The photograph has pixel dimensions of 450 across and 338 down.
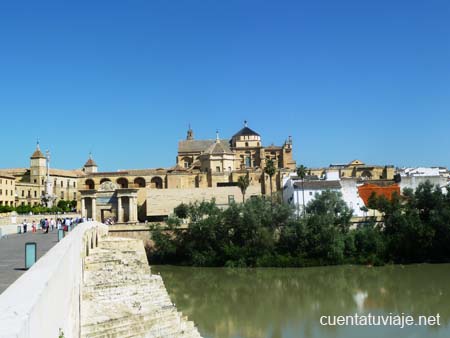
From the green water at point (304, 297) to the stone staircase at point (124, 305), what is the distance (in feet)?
9.15

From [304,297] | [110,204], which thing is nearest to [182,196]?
→ [110,204]

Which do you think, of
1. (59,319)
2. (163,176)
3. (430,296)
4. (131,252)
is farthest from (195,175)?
(59,319)

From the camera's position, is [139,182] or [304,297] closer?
[304,297]

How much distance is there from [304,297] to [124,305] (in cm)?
1108

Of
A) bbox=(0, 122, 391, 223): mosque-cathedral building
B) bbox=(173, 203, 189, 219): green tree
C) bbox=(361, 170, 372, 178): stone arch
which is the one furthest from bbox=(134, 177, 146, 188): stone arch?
bbox=(361, 170, 372, 178): stone arch

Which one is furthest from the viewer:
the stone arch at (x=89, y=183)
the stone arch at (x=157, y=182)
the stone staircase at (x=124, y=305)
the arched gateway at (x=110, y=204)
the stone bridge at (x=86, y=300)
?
the stone arch at (x=89, y=183)

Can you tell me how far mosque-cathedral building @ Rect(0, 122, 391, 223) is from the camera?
42.7m

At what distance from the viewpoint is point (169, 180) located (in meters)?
49.2

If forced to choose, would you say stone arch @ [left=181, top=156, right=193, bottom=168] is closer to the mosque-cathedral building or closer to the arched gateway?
the mosque-cathedral building

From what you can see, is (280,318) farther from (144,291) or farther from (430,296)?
(430,296)

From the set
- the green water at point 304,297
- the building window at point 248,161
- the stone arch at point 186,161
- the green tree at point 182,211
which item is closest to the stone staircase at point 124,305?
the green water at point 304,297

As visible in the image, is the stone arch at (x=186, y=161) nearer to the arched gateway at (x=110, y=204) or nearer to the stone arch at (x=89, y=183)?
the stone arch at (x=89, y=183)

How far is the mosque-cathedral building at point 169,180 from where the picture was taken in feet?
140

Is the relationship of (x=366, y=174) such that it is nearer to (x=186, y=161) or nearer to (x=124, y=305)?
(x=186, y=161)
